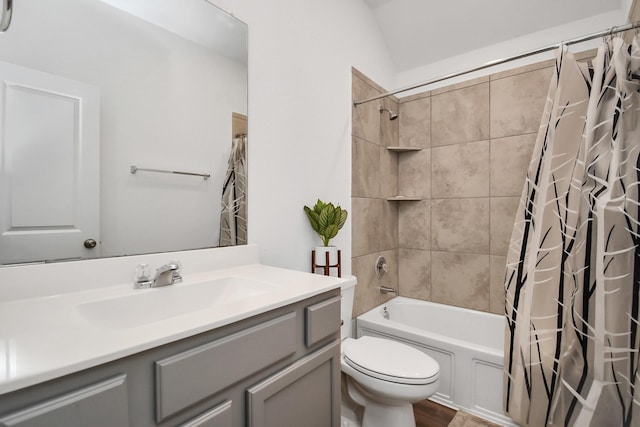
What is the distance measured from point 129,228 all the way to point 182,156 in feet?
1.12

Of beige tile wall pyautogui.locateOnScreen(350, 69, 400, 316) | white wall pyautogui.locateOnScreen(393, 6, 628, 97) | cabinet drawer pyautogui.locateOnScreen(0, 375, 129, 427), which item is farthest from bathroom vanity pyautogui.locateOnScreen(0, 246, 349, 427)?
white wall pyautogui.locateOnScreen(393, 6, 628, 97)

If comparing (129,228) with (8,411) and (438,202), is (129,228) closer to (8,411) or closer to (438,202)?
(8,411)

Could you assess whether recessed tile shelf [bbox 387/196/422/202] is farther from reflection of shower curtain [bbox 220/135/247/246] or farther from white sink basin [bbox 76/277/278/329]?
white sink basin [bbox 76/277/278/329]

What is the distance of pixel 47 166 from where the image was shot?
0.87m

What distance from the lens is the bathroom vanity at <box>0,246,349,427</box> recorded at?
47 centimetres

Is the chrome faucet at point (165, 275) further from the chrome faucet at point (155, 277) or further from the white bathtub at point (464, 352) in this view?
the white bathtub at point (464, 352)

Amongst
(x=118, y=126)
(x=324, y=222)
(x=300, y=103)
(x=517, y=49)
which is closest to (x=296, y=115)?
(x=300, y=103)

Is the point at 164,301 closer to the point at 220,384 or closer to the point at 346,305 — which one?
the point at 220,384

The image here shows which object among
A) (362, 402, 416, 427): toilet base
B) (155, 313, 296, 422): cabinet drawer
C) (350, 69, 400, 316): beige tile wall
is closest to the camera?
(155, 313, 296, 422): cabinet drawer

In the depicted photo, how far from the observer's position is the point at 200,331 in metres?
0.63

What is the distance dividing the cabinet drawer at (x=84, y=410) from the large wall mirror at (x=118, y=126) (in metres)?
0.57

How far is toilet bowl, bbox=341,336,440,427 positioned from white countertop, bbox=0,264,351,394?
0.61 metres

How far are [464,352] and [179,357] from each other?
5.19ft

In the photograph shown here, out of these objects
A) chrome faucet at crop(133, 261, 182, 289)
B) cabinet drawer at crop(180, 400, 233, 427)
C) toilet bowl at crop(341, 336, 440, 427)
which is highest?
chrome faucet at crop(133, 261, 182, 289)
